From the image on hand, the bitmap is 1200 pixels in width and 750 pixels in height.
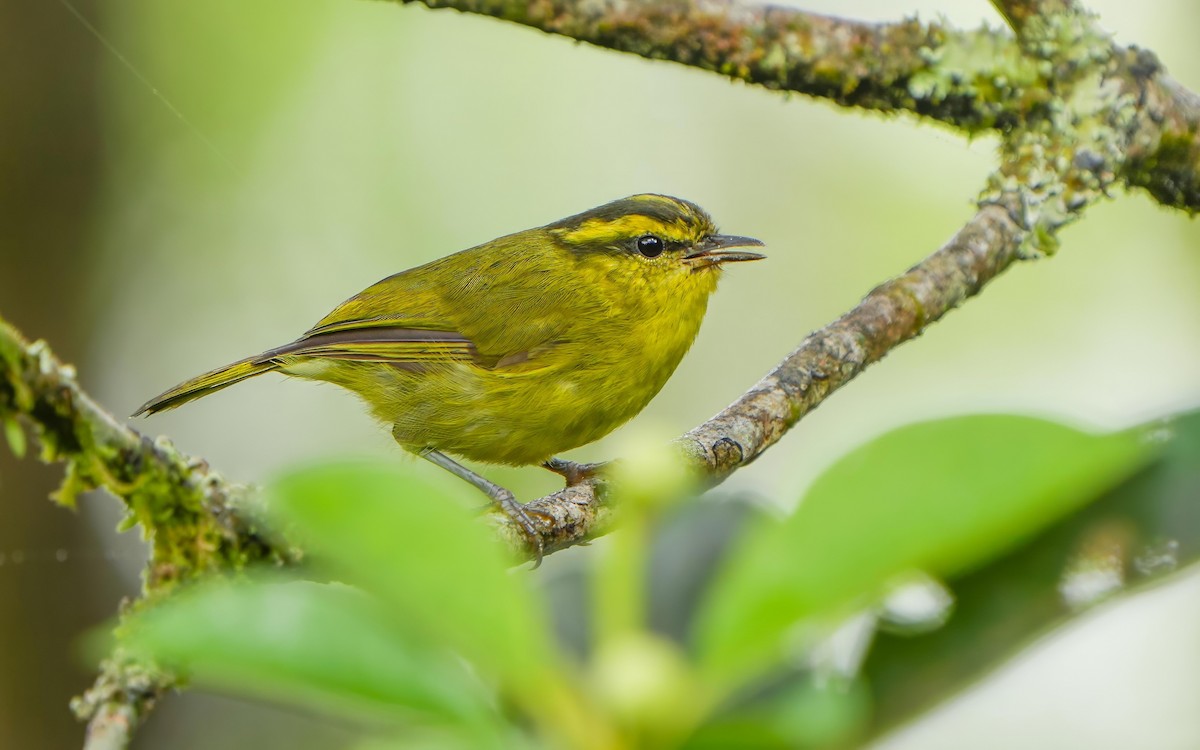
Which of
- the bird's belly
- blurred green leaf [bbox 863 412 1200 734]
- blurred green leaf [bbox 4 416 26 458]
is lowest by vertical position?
blurred green leaf [bbox 863 412 1200 734]

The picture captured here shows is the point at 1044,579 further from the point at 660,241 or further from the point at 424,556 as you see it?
the point at 660,241

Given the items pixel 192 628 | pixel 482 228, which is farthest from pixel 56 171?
pixel 192 628

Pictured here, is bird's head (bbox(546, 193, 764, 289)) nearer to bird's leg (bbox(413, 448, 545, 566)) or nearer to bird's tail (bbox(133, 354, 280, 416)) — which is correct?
bird's leg (bbox(413, 448, 545, 566))

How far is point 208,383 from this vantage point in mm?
2869

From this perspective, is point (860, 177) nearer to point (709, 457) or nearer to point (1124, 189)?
point (1124, 189)

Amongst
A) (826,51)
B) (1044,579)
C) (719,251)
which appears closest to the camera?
(1044,579)

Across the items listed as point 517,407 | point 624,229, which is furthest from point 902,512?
point 624,229

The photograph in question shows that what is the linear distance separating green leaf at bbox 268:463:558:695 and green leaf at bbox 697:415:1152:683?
0.10 m

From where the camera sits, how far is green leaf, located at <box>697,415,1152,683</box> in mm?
463

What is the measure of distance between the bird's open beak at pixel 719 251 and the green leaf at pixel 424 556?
282 centimetres

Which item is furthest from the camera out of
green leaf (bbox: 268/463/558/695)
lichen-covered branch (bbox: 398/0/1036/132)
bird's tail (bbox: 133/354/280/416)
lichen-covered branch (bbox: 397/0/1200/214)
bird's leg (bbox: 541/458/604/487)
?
bird's leg (bbox: 541/458/604/487)

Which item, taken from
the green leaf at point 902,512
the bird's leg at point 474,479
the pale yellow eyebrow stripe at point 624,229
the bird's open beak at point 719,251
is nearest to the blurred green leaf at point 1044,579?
the green leaf at point 902,512

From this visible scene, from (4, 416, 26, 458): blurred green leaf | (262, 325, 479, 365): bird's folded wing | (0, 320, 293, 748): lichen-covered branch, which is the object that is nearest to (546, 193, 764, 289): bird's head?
(262, 325, 479, 365): bird's folded wing

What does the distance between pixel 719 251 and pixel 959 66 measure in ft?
3.34
